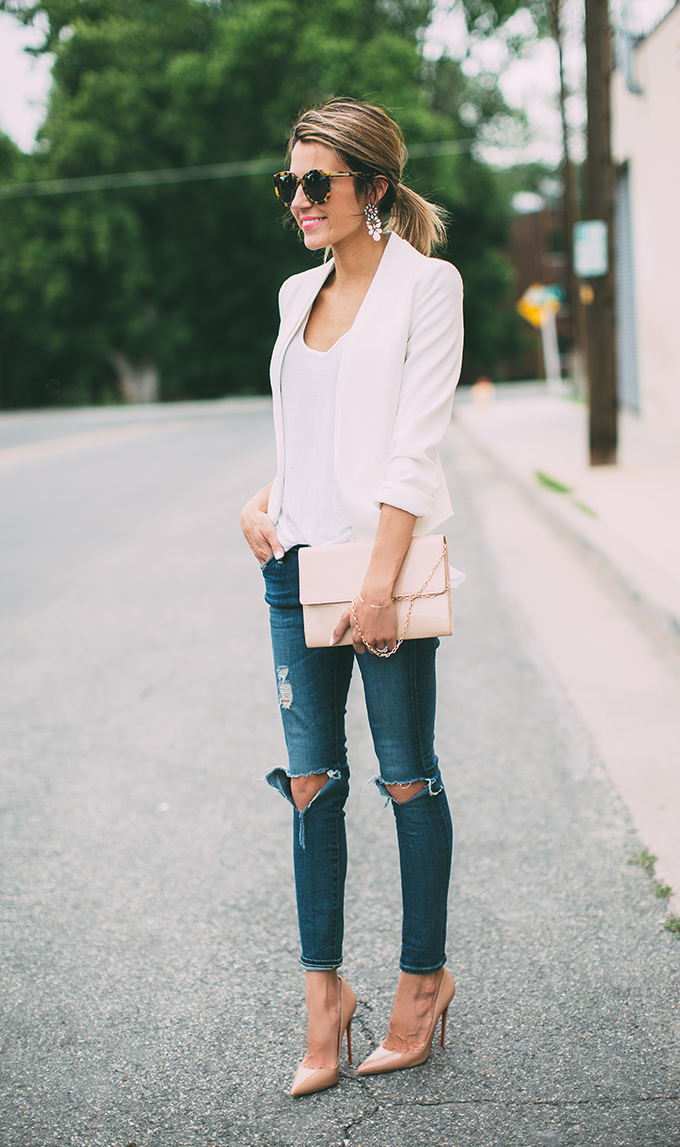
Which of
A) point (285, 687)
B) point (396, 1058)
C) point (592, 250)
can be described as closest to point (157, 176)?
point (592, 250)

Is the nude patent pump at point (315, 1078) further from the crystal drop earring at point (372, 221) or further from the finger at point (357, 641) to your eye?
the crystal drop earring at point (372, 221)

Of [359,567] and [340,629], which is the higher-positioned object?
[359,567]

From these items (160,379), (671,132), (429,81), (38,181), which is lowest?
(160,379)

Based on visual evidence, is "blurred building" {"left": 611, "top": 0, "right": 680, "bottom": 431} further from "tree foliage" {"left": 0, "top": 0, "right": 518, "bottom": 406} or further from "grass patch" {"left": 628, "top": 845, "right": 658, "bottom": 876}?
"tree foliage" {"left": 0, "top": 0, "right": 518, "bottom": 406}

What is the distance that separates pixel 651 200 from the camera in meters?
14.9

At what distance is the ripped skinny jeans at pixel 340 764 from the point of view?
89.3 inches

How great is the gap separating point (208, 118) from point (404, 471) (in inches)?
1609

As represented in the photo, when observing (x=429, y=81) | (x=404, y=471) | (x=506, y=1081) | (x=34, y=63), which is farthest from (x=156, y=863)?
(x=429, y=81)

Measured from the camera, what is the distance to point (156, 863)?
11.4 ft

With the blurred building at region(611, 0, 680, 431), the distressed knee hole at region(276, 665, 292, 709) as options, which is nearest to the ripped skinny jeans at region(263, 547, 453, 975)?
the distressed knee hole at region(276, 665, 292, 709)

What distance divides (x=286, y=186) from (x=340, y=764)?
48.3 inches

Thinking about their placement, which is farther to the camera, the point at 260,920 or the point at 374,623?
the point at 260,920

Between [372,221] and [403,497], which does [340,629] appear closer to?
[403,497]

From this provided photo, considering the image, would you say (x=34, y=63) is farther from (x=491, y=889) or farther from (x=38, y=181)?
(x=491, y=889)
